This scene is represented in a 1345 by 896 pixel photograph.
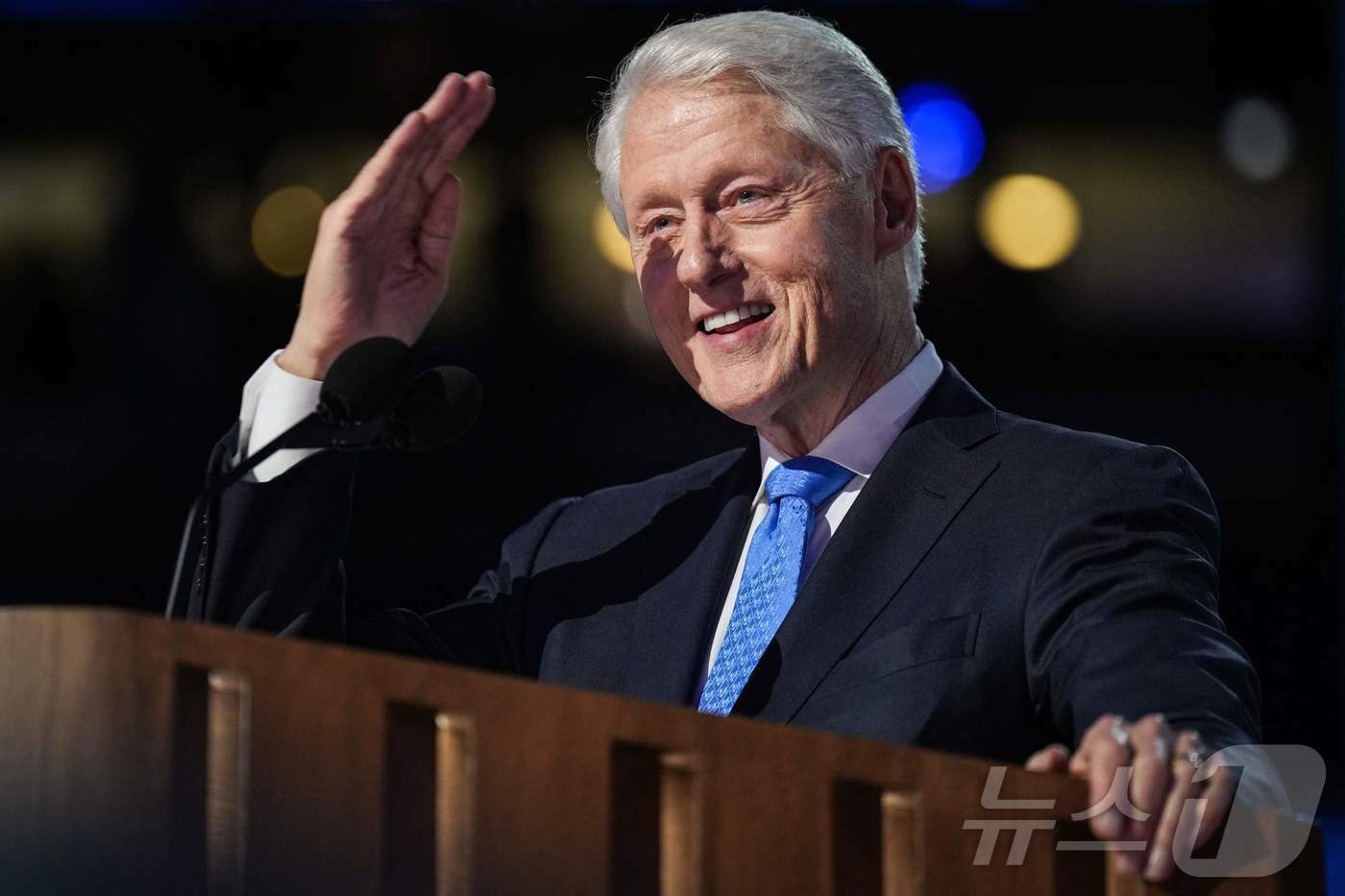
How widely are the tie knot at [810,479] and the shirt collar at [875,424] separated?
0.03 ft

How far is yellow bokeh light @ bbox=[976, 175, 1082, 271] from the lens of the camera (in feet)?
16.5

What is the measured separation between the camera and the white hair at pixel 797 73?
73.0 inches

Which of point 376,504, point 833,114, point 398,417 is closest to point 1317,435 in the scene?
point 376,504

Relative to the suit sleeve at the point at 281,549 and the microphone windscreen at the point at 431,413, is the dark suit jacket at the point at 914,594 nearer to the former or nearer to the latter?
the suit sleeve at the point at 281,549

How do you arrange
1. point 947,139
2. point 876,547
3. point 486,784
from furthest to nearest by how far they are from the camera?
1. point 947,139
2. point 876,547
3. point 486,784

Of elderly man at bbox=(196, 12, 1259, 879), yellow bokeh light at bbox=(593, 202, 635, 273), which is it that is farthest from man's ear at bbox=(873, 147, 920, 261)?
yellow bokeh light at bbox=(593, 202, 635, 273)

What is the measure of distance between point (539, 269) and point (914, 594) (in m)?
3.71

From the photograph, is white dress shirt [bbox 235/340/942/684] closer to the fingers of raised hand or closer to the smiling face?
the smiling face

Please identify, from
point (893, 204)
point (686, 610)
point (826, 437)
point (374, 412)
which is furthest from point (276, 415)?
point (893, 204)

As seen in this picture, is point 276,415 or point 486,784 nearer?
A: point 486,784

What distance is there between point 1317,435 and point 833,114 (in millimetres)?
3551

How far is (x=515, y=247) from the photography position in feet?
17.1

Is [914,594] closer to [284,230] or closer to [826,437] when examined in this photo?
[826,437]

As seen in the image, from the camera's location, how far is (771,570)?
1.77 meters
